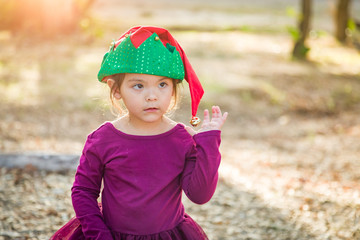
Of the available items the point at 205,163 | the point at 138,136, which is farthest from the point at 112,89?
the point at 205,163

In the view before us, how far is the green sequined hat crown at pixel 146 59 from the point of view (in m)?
2.04

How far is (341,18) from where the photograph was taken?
1583 cm

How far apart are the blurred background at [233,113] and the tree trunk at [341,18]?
4 cm

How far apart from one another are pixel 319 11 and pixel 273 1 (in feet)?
15.6

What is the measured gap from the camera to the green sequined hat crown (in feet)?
6.69

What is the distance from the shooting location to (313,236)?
11.7 ft

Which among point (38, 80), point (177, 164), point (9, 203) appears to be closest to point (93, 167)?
point (177, 164)

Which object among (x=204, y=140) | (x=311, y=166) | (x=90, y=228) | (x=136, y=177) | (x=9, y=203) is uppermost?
(x=204, y=140)

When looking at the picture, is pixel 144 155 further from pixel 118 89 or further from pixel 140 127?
pixel 118 89

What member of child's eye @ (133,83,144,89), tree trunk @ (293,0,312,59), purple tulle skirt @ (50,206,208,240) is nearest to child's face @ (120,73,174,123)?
child's eye @ (133,83,144,89)

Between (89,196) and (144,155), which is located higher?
(144,155)

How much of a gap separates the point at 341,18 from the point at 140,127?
602 inches

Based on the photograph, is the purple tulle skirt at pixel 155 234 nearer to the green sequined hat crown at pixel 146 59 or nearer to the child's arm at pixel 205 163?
the child's arm at pixel 205 163

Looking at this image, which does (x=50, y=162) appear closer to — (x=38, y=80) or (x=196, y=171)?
(x=196, y=171)
